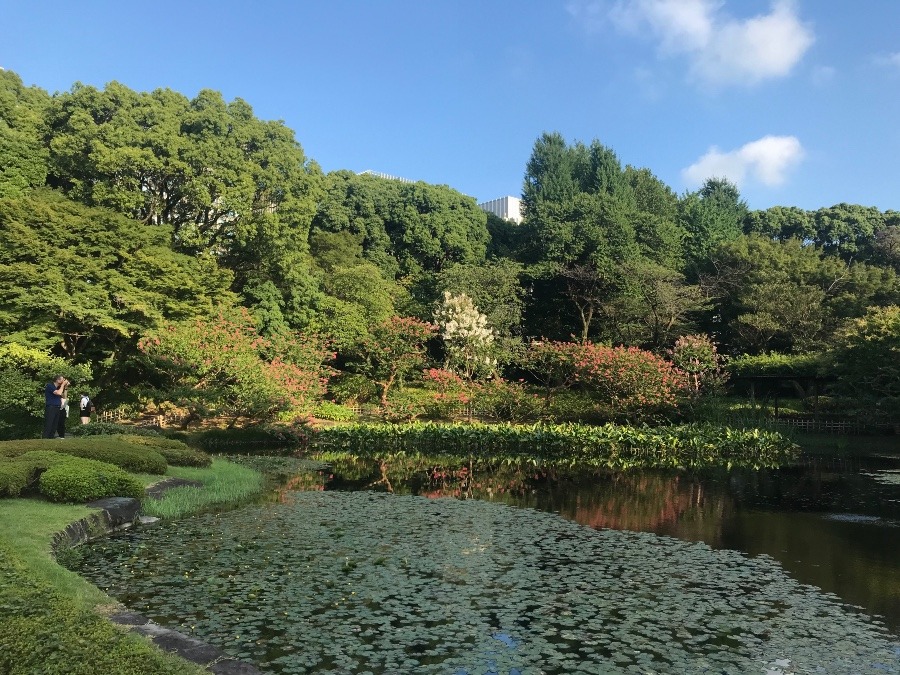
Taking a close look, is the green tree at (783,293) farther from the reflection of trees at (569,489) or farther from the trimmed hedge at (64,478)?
the trimmed hedge at (64,478)

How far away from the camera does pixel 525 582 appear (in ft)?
21.8

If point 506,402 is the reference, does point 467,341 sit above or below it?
above

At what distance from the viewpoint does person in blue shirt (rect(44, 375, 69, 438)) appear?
13328mm

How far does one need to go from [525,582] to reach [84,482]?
614cm

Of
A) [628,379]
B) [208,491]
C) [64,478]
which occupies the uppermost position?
[628,379]

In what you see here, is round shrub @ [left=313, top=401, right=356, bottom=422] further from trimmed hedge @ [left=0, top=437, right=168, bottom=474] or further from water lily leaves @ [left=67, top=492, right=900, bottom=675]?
water lily leaves @ [left=67, top=492, right=900, bottom=675]

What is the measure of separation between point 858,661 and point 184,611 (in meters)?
5.30

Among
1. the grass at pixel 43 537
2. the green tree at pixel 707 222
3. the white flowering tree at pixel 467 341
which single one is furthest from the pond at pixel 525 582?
the green tree at pixel 707 222

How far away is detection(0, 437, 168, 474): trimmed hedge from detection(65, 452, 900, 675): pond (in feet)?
7.78

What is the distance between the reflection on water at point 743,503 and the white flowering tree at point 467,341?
8.91 metres

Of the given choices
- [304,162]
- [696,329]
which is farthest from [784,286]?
[304,162]

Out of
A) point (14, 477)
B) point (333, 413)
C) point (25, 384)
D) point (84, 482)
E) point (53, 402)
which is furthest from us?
point (333, 413)

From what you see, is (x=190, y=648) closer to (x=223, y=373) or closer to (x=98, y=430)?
(x=98, y=430)

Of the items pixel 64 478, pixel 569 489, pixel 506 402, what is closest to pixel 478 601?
pixel 64 478
